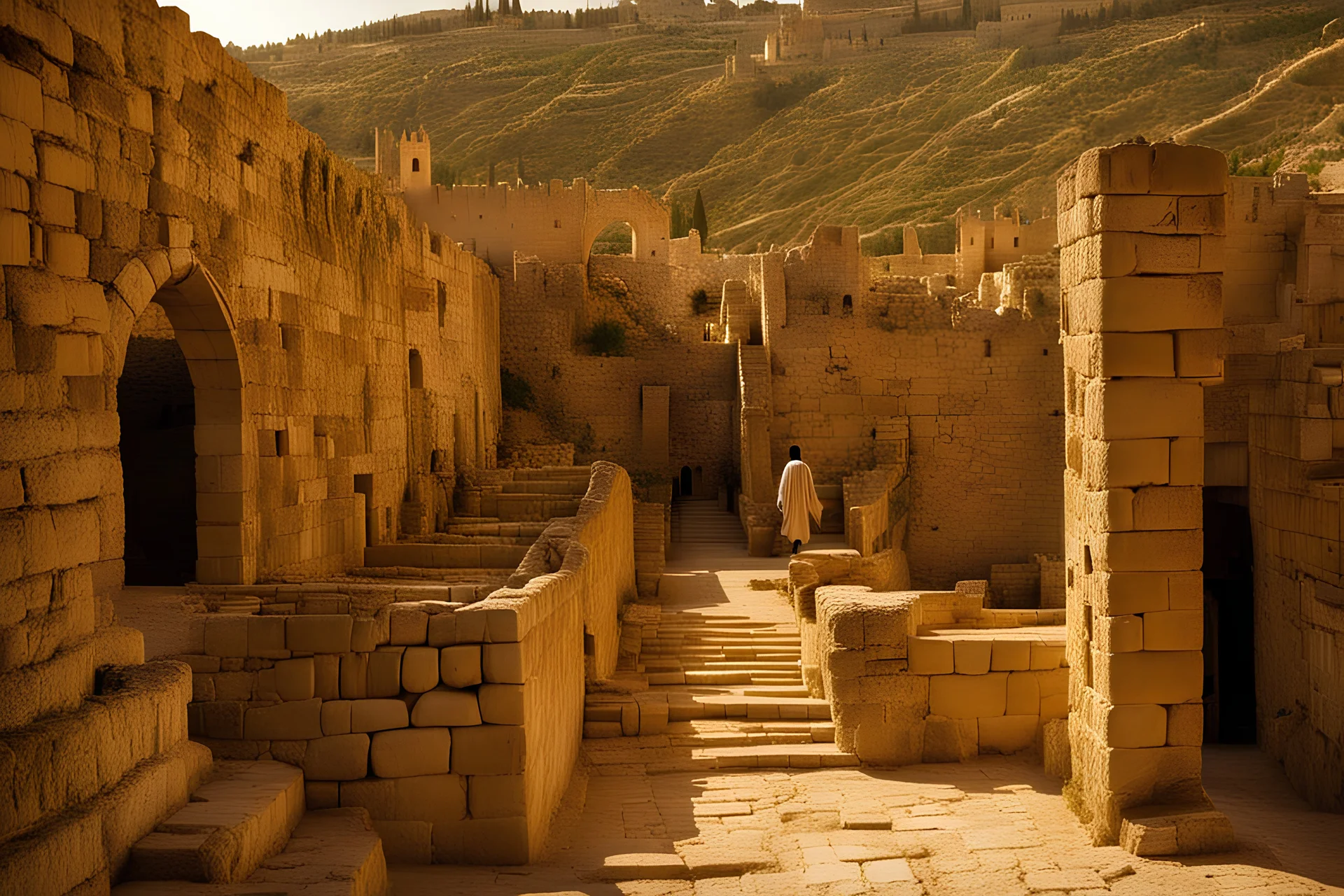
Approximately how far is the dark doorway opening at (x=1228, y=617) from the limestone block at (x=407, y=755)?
1027cm

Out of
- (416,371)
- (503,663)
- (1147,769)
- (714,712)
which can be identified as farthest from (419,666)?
(416,371)

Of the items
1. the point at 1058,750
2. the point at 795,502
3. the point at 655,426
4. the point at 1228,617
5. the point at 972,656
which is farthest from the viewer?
the point at 655,426

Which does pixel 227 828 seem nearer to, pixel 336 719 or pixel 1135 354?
pixel 336 719

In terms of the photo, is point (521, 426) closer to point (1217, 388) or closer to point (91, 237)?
point (1217, 388)

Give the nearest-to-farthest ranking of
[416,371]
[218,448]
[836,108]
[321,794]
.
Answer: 1. [321,794]
2. [218,448]
3. [416,371]
4. [836,108]

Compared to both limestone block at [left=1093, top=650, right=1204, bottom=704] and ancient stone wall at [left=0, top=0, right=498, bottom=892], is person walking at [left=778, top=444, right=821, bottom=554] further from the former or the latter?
limestone block at [left=1093, top=650, right=1204, bottom=704]

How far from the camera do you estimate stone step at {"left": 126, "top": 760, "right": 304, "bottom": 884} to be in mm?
5355

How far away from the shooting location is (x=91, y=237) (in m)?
7.09

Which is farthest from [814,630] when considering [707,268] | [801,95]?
[801,95]

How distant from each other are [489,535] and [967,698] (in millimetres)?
6196

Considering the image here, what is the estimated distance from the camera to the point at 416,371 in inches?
615

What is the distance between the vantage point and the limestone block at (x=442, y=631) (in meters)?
7.17

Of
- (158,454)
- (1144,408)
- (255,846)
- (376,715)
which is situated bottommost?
(255,846)

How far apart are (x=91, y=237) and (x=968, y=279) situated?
2790 cm
